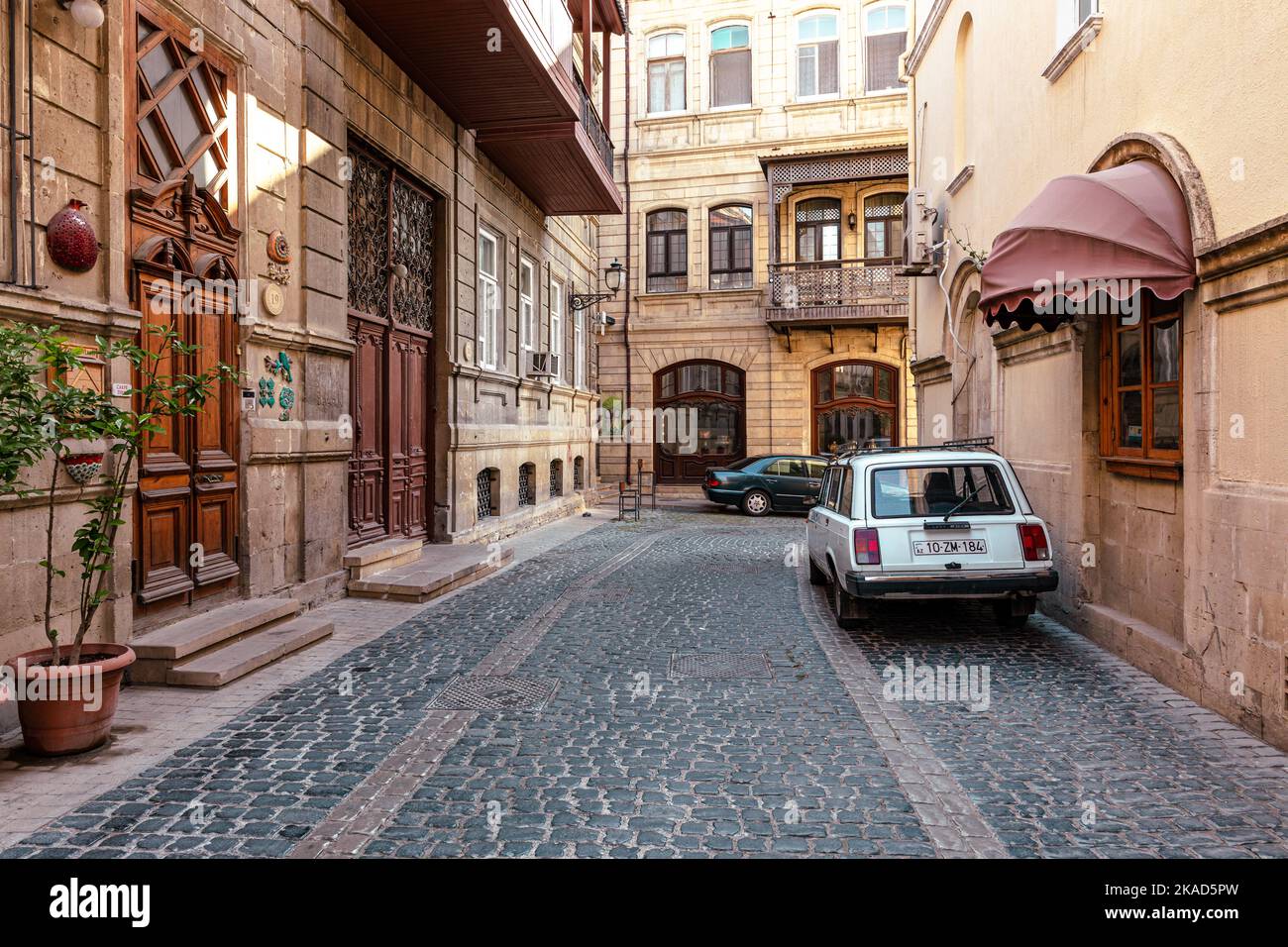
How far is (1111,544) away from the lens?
7641mm

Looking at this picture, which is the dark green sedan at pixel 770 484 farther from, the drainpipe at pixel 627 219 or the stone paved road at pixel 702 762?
the stone paved road at pixel 702 762

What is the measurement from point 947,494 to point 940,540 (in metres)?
1.04

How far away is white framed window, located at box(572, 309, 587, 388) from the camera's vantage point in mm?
21703

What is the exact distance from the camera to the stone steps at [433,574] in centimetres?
938

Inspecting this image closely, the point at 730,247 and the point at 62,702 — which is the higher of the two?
the point at 730,247

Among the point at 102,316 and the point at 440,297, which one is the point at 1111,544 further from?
the point at 440,297

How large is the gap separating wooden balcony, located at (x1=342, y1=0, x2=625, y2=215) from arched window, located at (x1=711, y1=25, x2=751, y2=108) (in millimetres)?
9884

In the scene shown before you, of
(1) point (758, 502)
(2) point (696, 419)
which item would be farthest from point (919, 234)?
(2) point (696, 419)

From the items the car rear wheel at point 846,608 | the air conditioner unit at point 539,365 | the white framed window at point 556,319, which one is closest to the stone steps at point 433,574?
the car rear wheel at point 846,608

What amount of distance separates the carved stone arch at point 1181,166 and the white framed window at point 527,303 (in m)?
11.4

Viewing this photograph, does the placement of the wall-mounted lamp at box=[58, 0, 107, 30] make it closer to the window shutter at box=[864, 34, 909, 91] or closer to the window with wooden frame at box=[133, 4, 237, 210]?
the window with wooden frame at box=[133, 4, 237, 210]

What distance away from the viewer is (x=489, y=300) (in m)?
14.9

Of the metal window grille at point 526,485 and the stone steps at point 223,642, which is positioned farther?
the metal window grille at point 526,485

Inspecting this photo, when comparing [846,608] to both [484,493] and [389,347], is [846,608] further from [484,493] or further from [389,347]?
[484,493]
